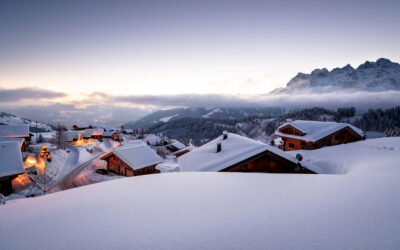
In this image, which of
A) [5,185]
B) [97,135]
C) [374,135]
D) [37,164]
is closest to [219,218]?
[5,185]

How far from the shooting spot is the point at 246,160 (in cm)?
1280

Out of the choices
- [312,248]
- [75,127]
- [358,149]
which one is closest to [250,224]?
[312,248]

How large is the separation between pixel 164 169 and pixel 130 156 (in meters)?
6.34

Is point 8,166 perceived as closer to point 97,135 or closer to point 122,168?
point 122,168

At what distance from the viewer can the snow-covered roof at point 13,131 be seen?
42.9 m

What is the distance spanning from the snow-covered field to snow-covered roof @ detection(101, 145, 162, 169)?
23.3 m

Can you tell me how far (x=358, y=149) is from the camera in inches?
653

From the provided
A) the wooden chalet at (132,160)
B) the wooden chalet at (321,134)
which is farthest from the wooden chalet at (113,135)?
the wooden chalet at (321,134)

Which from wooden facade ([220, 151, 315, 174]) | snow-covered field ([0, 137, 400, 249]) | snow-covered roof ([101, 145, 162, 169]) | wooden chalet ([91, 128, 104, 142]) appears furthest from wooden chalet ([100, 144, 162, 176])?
wooden chalet ([91, 128, 104, 142])

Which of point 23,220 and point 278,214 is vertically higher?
point 278,214

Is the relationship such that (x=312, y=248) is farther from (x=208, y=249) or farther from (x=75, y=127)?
(x=75, y=127)

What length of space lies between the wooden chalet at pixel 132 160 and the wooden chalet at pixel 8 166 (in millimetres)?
11492

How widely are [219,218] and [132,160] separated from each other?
27.9 meters

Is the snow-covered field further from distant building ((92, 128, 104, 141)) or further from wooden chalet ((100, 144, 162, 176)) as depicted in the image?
distant building ((92, 128, 104, 141))
